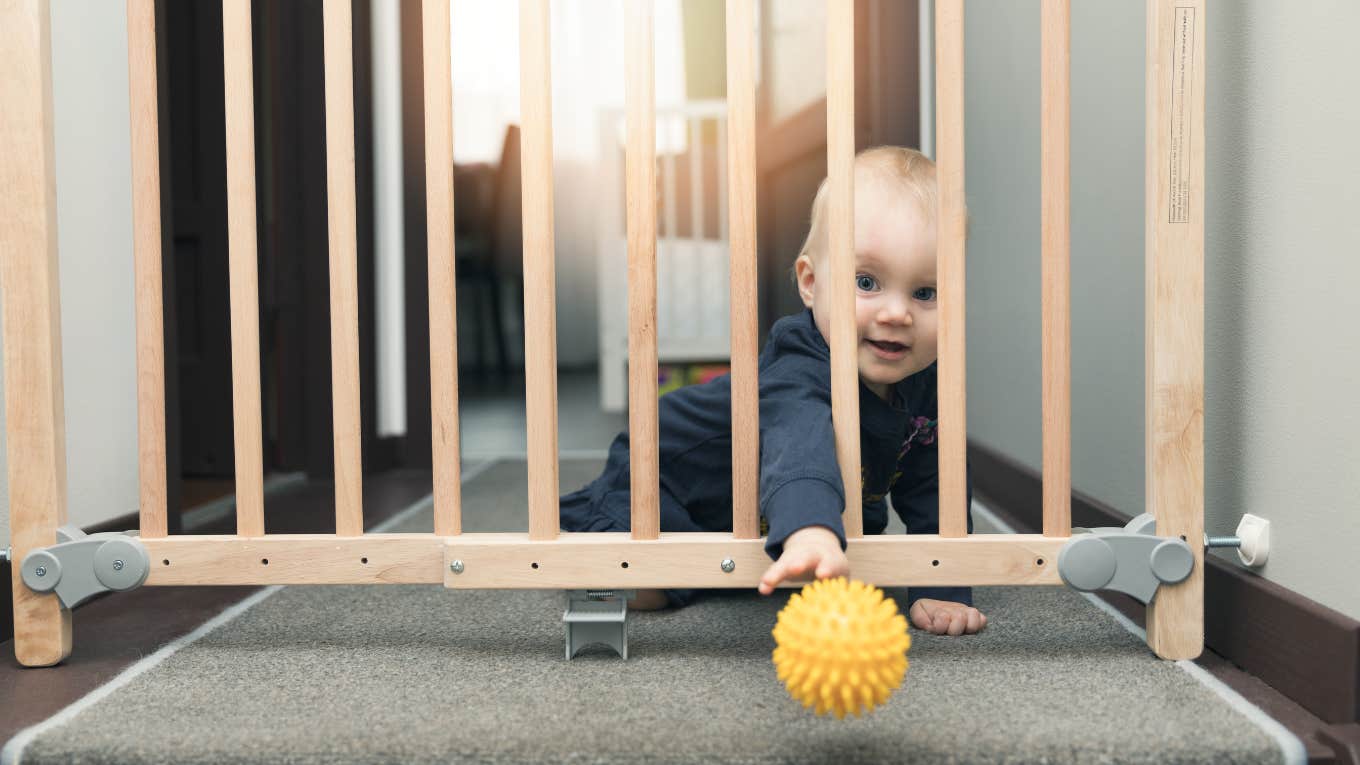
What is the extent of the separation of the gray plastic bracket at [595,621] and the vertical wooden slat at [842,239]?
201mm

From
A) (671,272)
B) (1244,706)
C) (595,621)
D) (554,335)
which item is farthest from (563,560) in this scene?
(671,272)

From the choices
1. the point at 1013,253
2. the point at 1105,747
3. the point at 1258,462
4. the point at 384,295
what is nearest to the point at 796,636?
the point at 1105,747

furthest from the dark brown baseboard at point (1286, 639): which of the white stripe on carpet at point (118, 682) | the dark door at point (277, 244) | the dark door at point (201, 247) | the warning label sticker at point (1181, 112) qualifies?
the dark door at point (201, 247)

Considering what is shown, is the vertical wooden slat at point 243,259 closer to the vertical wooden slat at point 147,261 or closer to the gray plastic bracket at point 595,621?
the vertical wooden slat at point 147,261

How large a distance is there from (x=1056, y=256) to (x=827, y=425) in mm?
218

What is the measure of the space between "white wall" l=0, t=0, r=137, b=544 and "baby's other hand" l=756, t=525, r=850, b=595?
31.5 inches

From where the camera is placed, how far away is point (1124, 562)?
2.50 ft

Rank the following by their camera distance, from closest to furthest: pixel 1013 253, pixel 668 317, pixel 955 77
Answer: pixel 955 77 < pixel 1013 253 < pixel 668 317

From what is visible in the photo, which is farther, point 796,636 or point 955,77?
point 955,77

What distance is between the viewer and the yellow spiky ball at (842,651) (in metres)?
0.55

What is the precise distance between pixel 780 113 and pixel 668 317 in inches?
25.6

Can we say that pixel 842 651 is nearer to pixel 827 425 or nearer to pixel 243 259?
pixel 827 425

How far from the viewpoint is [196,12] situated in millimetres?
2186

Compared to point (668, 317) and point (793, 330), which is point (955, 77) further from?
point (668, 317)
